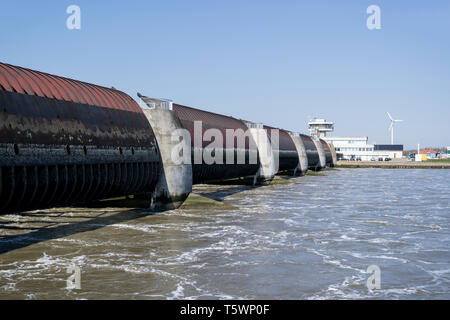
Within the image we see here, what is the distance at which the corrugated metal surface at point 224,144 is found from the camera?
1891 inches

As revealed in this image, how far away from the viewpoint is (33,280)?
1853cm

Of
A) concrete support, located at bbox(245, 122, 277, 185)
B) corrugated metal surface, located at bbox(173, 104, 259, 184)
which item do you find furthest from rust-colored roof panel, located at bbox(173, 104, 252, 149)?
concrete support, located at bbox(245, 122, 277, 185)

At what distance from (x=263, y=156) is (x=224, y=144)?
604 inches

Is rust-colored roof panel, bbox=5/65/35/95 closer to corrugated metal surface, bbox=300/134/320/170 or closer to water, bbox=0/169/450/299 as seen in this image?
water, bbox=0/169/450/299

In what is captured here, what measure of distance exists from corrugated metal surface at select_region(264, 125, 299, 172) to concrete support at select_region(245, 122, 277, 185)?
26.9ft

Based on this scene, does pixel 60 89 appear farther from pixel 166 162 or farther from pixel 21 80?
pixel 166 162

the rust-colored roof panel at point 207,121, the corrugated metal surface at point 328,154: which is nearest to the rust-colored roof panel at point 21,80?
the rust-colored roof panel at point 207,121

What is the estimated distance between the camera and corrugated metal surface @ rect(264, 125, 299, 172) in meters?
85.8

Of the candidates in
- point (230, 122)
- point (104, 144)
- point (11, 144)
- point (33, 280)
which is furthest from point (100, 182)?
point (230, 122)

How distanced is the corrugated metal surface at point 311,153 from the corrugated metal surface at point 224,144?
5118 cm

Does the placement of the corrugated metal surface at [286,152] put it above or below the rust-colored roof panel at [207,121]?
below

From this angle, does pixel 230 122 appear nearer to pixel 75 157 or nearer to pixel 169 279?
pixel 75 157

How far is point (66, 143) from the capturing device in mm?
27734

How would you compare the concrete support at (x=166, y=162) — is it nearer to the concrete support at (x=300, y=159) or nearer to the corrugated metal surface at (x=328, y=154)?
the concrete support at (x=300, y=159)
